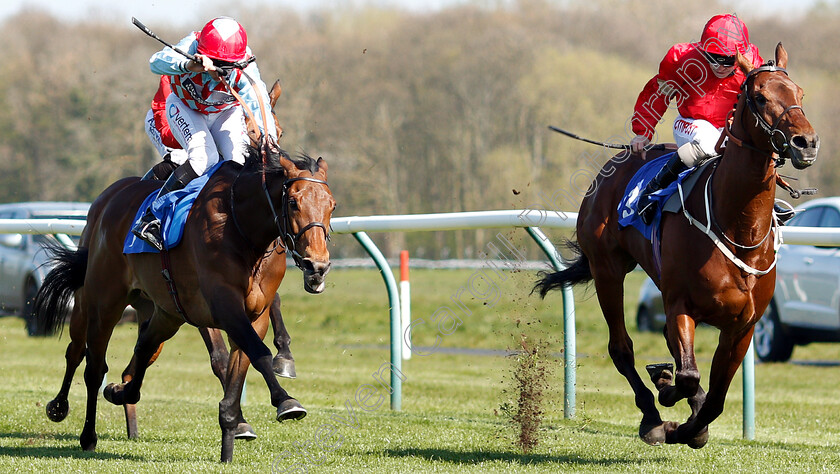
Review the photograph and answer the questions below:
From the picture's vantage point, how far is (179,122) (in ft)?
18.7

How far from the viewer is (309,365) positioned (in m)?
10.8

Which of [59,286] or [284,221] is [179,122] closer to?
[59,286]

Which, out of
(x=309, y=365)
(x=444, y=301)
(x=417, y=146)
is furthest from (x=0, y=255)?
(x=417, y=146)

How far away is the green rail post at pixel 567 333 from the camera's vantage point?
245 inches

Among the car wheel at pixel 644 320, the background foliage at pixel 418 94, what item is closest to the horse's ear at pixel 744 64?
the car wheel at pixel 644 320

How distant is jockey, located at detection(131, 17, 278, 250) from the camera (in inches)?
209

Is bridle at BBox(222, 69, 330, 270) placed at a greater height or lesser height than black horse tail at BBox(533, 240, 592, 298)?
greater

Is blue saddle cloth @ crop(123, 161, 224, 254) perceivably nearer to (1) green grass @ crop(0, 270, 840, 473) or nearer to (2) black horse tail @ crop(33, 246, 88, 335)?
(2) black horse tail @ crop(33, 246, 88, 335)

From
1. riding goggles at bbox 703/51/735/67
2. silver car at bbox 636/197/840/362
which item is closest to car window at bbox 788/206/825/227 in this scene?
silver car at bbox 636/197/840/362

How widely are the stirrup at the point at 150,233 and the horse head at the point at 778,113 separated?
286 centimetres

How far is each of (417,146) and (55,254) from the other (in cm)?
2421

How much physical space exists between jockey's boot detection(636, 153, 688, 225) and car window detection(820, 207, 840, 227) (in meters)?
5.52

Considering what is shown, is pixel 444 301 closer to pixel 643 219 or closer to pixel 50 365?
pixel 50 365

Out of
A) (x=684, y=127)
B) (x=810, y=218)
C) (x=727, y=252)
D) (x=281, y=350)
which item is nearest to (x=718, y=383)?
(x=727, y=252)
